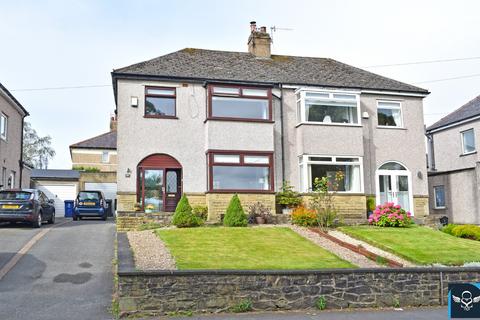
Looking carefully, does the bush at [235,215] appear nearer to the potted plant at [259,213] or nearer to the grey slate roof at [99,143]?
the potted plant at [259,213]

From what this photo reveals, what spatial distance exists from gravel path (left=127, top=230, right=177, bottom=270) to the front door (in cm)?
350

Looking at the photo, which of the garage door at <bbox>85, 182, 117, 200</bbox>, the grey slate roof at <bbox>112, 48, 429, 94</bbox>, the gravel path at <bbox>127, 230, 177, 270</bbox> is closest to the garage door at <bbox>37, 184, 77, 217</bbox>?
the garage door at <bbox>85, 182, 117, 200</bbox>

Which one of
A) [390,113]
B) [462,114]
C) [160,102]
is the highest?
[462,114]

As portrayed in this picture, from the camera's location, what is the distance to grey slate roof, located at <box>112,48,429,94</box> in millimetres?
20312

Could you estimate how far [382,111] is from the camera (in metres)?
22.1

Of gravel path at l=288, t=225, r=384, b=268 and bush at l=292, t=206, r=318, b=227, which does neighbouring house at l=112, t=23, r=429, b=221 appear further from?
gravel path at l=288, t=225, r=384, b=268

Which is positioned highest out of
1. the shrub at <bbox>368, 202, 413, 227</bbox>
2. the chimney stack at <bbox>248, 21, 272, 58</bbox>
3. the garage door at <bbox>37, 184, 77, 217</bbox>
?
the chimney stack at <bbox>248, 21, 272, 58</bbox>

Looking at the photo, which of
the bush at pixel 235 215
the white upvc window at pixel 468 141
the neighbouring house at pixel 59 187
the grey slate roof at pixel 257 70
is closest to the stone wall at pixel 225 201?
the bush at pixel 235 215

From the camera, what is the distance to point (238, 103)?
19.7 metres

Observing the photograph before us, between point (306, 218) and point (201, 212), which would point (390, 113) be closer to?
point (306, 218)

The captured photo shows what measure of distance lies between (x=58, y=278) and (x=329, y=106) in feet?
43.4

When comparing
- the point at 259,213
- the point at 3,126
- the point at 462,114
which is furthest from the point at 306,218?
the point at 3,126

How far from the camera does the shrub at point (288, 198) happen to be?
19.5 metres

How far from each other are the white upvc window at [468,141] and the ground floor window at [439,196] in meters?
3.00
